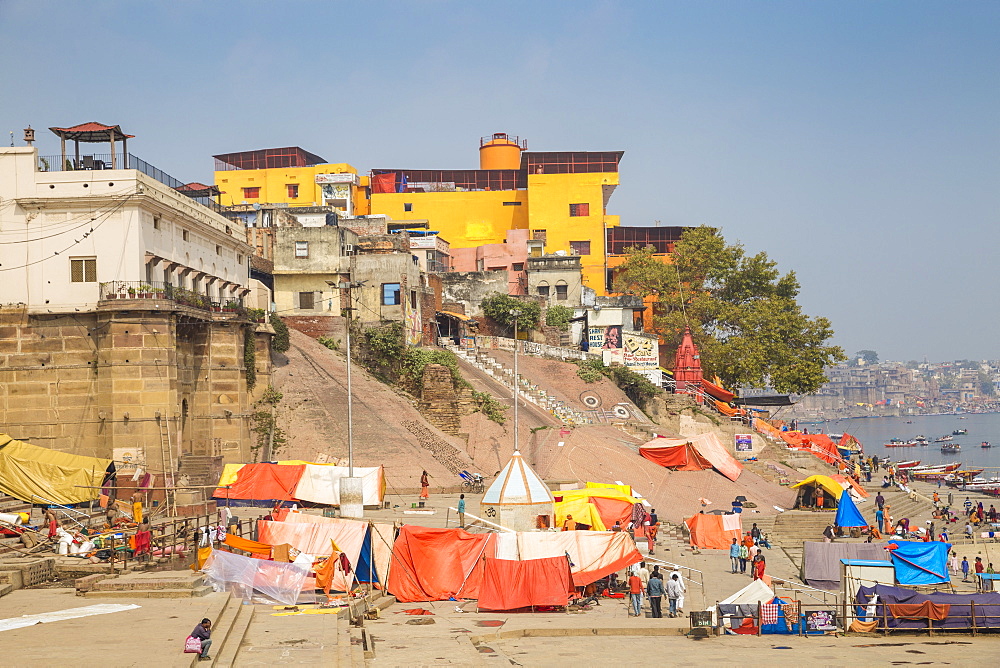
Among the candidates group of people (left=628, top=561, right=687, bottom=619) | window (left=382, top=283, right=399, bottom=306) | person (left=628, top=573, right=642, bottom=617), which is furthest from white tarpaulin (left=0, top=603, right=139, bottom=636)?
window (left=382, top=283, right=399, bottom=306)

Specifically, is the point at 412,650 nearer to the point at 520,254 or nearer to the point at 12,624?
the point at 12,624

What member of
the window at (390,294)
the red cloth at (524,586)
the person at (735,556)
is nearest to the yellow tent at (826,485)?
the person at (735,556)

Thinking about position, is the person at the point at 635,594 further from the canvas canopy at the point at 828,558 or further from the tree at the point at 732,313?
the tree at the point at 732,313

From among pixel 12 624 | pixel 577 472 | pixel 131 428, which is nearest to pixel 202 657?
pixel 12 624

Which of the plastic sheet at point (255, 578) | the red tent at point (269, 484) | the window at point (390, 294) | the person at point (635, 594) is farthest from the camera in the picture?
the window at point (390, 294)

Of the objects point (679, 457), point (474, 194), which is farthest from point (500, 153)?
point (679, 457)

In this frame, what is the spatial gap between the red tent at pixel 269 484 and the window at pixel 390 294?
20345 millimetres

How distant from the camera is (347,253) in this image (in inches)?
2228

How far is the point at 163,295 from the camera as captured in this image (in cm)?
3756

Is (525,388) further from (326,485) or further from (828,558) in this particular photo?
(828,558)

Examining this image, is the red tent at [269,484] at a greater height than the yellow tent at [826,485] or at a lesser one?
greater

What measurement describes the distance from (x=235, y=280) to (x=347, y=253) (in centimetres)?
918

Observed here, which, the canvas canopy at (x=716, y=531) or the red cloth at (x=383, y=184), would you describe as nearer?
the canvas canopy at (x=716, y=531)

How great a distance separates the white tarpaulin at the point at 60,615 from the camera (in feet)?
61.9
